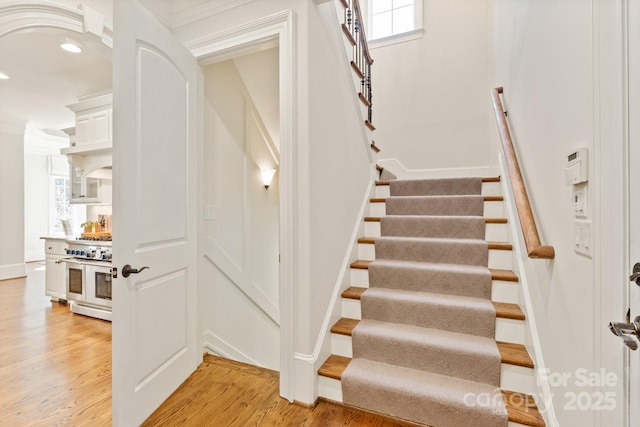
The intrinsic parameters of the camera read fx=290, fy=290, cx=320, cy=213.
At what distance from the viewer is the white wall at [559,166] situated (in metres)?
0.99

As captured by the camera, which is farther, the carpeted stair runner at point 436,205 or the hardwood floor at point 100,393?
the carpeted stair runner at point 436,205

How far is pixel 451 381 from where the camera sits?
5.27 feet

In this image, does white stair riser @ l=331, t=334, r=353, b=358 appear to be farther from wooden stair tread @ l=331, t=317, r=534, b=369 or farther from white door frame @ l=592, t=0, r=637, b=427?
white door frame @ l=592, t=0, r=637, b=427

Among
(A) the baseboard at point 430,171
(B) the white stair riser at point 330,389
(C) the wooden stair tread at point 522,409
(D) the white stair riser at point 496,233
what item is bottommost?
(B) the white stair riser at point 330,389

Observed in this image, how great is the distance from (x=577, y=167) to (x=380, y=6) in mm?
4545

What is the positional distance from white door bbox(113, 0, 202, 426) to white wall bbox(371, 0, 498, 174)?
3.06 m

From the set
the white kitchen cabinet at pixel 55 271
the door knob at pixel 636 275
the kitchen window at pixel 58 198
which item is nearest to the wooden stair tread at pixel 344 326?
the door knob at pixel 636 275

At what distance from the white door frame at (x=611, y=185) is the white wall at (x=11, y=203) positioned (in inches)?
298

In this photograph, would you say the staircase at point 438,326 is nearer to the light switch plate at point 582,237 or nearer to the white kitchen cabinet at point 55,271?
the light switch plate at point 582,237

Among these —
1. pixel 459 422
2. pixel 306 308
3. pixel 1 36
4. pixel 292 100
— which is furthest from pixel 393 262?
pixel 1 36

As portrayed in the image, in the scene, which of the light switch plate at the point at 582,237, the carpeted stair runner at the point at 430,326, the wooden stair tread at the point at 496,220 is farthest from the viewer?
the wooden stair tread at the point at 496,220

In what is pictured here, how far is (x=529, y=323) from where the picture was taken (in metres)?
1.61

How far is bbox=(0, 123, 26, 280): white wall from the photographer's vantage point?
16.6 feet

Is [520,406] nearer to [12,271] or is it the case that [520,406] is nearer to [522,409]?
[522,409]
